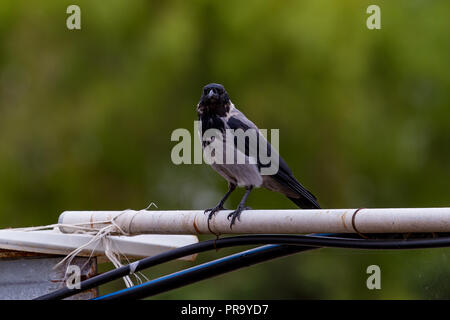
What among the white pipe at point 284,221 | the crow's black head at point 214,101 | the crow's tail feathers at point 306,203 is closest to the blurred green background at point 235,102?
the crow's black head at point 214,101

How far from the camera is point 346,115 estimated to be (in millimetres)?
8773

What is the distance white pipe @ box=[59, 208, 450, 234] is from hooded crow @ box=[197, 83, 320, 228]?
4.49ft

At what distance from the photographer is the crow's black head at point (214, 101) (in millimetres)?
4605

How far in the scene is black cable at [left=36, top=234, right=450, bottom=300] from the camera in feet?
7.31

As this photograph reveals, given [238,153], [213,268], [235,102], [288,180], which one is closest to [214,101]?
[238,153]

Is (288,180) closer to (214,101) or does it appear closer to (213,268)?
(214,101)

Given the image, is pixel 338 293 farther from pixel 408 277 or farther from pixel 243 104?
pixel 243 104

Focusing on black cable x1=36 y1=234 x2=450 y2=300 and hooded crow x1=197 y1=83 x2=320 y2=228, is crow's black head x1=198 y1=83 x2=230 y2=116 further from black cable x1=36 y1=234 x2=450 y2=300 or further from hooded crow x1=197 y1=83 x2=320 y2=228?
black cable x1=36 y1=234 x2=450 y2=300

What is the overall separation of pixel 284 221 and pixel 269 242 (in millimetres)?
76

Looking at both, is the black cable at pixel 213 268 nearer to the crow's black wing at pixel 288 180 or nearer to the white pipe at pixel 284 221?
the white pipe at pixel 284 221

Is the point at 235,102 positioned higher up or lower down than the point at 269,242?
higher up

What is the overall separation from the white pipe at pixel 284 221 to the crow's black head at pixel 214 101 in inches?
66.8

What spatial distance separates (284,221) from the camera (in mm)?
2492

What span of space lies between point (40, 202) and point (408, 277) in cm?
383
